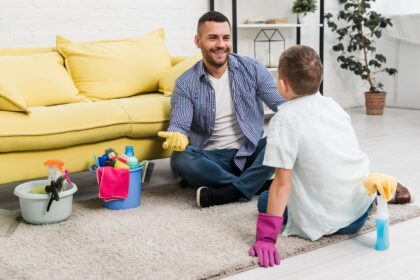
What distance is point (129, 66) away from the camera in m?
2.81

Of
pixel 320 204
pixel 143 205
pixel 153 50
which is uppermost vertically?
pixel 153 50

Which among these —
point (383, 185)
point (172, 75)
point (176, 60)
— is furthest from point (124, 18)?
point (383, 185)

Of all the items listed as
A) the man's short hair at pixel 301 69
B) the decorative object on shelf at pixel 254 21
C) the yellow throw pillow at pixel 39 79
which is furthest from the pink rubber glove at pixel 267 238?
the decorative object on shelf at pixel 254 21

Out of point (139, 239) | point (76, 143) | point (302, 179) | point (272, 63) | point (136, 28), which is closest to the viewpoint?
point (302, 179)

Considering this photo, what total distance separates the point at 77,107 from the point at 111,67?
21.8 inches

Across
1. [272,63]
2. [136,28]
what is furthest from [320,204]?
[272,63]

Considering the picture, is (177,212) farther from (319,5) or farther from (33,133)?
(319,5)

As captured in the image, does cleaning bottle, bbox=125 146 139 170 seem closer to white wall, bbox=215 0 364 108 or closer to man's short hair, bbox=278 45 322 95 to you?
man's short hair, bbox=278 45 322 95

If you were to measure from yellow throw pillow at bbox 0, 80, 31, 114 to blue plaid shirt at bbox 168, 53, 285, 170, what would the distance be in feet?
2.02

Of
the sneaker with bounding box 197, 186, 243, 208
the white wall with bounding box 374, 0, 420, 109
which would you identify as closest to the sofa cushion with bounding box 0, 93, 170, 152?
the sneaker with bounding box 197, 186, 243, 208

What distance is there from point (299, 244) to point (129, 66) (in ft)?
4.95

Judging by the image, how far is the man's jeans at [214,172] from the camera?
85.9 inches

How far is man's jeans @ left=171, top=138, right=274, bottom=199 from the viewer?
2.18 meters

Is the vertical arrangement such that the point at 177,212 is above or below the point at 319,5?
below
